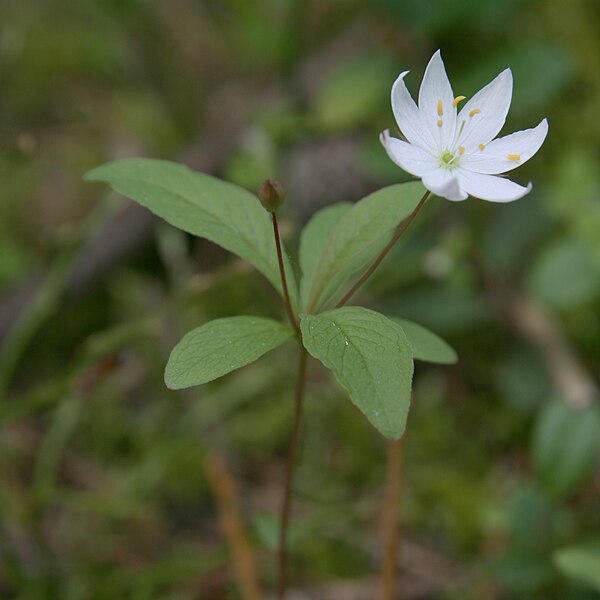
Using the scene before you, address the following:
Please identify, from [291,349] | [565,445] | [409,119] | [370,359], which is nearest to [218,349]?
[370,359]

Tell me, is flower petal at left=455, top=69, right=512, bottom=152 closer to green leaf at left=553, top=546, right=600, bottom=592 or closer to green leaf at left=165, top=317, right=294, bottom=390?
green leaf at left=165, top=317, right=294, bottom=390

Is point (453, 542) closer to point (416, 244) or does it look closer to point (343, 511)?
point (343, 511)

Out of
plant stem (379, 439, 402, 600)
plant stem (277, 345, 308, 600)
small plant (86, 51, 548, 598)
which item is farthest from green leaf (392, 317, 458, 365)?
plant stem (379, 439, 402, 600)

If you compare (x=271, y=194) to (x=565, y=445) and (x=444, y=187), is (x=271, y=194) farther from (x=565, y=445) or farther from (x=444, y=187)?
(x=565, y=445)

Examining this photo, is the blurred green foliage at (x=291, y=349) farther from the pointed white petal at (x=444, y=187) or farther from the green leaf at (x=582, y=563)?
the pointed white petal at (x=444, y=187)

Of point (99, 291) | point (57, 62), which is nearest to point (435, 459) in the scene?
point (99, 291)

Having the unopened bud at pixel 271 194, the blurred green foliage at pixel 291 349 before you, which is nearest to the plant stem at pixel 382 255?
the unopened bud at pixel 271 194
